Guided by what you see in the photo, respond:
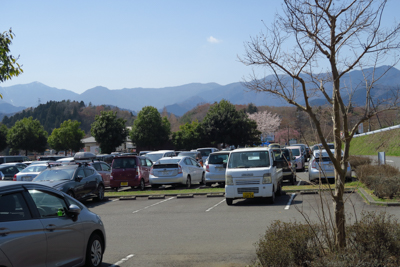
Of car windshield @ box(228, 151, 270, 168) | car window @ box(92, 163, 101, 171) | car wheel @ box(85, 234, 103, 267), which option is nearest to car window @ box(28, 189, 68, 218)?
car wheel @ box(85, 234, 103, 267)

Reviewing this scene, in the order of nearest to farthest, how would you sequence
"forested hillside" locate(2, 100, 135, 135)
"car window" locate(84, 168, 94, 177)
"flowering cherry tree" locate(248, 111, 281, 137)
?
"car window" locate(84, 168, 94, 177) → "flowering cherry tree" locate(248, 111, 281, 137) → "forested hillside" locate(2, 100, 135, 135)

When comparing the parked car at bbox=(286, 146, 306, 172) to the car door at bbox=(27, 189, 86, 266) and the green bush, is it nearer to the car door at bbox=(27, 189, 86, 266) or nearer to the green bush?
the green bush

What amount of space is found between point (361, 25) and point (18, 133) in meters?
72.2

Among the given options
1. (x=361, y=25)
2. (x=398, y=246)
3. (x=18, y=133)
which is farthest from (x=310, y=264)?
(x=18, y=133)

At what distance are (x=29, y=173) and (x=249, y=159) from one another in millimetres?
12170

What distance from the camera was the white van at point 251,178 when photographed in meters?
14.3

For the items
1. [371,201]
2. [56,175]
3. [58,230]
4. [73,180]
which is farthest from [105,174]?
[58,230]

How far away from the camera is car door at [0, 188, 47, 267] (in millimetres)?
5004

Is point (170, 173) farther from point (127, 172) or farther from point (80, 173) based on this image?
point (80, 173)

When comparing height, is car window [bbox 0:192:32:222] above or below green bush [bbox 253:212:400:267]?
above

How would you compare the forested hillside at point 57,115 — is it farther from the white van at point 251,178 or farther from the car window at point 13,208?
the car window at point 13,208

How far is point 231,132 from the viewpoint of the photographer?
64.8 m

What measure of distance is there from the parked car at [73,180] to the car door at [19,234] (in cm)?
994

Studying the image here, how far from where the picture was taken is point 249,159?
592 inches
